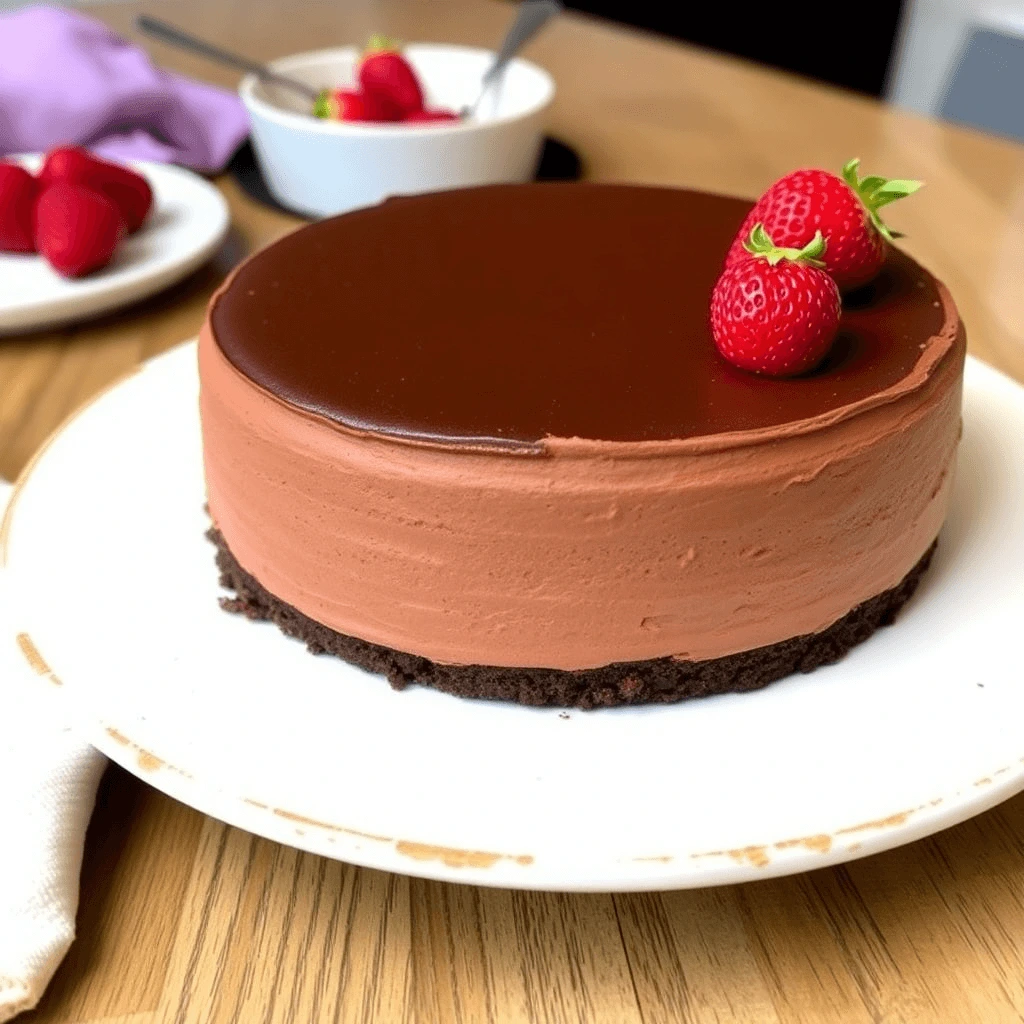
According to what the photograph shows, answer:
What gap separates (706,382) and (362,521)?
0.33 metres

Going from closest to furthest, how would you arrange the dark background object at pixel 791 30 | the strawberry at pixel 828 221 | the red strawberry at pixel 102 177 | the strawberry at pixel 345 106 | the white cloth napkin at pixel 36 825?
the white cloth napkin at pixel 36 825, the strawberry at pixel 828 221, the red strawberry at pixel 102 177, the strawberry at pixel 345 106, the dark background object at pixel 791 30

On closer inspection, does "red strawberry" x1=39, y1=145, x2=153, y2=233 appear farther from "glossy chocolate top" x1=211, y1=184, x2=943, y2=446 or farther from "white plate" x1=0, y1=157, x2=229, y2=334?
"glossy chocolate top" x1=211, y1=184, x2=943, y2=446

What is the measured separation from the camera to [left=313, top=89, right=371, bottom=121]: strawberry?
2162 millimetres

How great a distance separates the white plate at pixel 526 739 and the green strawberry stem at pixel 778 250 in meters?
0.37

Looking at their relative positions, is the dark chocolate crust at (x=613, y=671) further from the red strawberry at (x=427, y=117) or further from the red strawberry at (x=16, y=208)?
the red strawberry at (x=427, y=117)

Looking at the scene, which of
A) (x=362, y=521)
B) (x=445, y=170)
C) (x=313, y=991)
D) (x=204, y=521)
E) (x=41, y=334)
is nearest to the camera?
(x=313, y=991)

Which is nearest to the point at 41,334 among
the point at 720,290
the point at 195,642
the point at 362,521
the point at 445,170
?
the point at 445,170

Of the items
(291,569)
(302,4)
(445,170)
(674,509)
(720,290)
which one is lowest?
(302,4)

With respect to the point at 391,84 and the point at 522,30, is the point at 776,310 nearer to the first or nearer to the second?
the point at 391,84

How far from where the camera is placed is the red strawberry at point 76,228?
1882 mm

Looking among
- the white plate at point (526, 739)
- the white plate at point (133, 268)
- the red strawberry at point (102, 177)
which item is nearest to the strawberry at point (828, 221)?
the white plate at point (526, 739)

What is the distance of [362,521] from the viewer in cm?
104

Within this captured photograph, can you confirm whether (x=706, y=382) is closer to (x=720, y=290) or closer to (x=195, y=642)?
(x=720, y=290)

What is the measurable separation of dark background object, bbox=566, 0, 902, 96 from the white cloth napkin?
4397 millimetres
